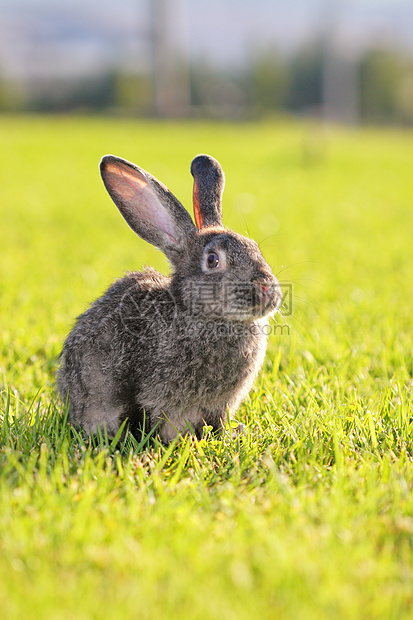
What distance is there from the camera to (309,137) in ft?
70.4

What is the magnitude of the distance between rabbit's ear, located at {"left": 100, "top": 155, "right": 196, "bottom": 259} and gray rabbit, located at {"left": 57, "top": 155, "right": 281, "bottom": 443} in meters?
0.01

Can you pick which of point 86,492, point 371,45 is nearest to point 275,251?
point 86,492

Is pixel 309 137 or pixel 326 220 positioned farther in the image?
pixel 309 137

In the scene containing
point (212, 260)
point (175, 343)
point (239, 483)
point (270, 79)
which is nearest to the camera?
point (239, 483)

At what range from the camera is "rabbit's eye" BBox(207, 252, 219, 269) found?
358 centimetres

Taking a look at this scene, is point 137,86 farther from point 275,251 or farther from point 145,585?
point 145,585

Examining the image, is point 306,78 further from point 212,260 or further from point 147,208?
point 212,260

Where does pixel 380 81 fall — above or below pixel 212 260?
above

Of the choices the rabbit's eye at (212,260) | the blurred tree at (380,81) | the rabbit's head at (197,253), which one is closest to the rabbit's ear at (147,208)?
the rabbit's head at (197,253)

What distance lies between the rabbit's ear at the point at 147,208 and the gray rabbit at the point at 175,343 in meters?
0.01

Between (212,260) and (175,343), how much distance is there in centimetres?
51

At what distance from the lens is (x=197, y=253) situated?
3.69 meters

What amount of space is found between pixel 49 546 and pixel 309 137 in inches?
811

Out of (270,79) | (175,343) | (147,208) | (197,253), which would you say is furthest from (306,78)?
(175,343)
